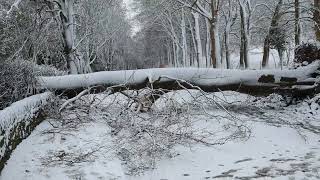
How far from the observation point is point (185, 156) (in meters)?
7.18

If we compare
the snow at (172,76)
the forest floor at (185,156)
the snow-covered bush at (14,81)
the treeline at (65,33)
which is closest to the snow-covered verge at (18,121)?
the forest floor at (185,156)

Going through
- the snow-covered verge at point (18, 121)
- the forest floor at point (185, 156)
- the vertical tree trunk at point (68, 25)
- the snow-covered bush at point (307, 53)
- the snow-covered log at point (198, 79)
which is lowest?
the forest floor at point (185, 156)

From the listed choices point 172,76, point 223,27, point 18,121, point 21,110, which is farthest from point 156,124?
point 223,27

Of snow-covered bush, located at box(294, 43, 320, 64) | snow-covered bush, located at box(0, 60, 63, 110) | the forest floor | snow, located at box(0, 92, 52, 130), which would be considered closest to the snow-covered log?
snow-covered bush, located at box(294, 43, 320, 64)

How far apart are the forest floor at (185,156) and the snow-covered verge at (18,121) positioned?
16 centimetres

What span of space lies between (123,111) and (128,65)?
154 feet

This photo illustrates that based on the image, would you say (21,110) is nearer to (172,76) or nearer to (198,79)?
(172,76)

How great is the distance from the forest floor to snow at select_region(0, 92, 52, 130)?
44cm

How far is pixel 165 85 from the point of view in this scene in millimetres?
10297

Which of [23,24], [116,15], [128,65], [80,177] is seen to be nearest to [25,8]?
[23,24]

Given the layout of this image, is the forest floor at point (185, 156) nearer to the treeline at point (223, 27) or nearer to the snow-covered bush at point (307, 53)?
the snow-covered bush at point (307, 53)

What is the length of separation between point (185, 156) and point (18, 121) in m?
2.91

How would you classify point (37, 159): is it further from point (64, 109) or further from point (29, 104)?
point (64, 109)

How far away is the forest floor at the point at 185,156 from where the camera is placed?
6.02 m
